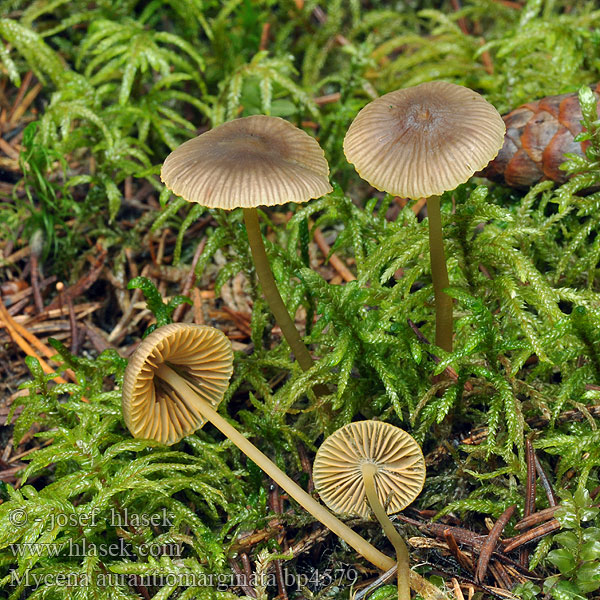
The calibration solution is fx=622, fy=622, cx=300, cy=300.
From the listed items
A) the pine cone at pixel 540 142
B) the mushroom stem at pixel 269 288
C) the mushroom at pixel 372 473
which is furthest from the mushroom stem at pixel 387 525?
the pine cone at pixel 540 142

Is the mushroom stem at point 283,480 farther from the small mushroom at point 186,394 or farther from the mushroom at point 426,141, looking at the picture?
the mushroom at point 426,141

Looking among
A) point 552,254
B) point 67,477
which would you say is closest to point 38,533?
point 67,477

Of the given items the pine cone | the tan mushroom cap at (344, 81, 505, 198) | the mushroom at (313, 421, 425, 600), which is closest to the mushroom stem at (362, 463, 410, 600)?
the mushroom at (313, 421, 425, 600)

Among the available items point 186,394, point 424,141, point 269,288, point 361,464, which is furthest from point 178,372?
point 424,141

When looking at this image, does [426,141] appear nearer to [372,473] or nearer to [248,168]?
[248,168]

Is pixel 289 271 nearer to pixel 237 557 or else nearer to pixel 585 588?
pixel 237 557
